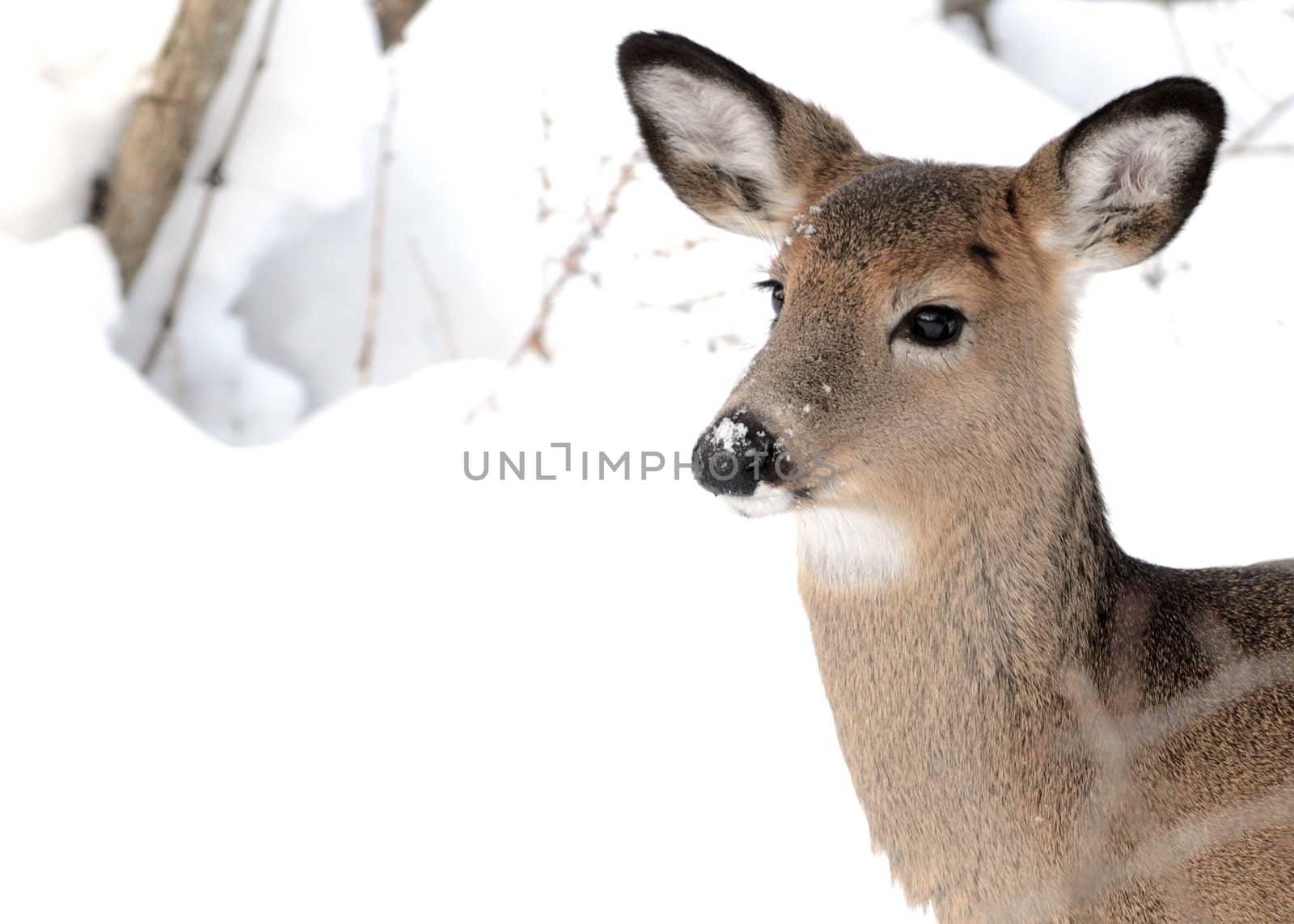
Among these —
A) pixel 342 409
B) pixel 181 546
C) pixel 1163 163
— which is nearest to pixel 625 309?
pixel 342 409

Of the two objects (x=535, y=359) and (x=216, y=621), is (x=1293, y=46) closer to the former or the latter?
(x=535, y=359)

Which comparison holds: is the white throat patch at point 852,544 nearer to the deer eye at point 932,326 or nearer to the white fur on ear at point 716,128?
the deer eye at point 932,326

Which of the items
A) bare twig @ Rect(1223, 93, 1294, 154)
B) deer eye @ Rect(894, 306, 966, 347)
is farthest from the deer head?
bare twig @ Rect(1223, 93, 1294, 154)

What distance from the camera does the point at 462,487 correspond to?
3.76 metres

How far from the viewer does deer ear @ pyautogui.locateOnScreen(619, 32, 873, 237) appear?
7.84 feet

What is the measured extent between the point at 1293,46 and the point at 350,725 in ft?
12.4

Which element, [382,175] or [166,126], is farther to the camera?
[382,175]

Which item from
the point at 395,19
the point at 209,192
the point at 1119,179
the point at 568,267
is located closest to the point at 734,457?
the point at 1119,179

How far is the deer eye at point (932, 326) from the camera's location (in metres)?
2.08

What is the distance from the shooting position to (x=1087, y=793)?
2.09m

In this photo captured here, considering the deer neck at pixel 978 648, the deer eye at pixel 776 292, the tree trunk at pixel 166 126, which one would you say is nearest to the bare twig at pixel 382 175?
the tree trunk at pixel 166 126

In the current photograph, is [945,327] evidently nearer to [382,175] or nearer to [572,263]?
[572,263]

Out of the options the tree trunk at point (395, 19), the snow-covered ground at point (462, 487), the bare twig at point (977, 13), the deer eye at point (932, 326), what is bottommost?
the snow-covered ground at point (462, 487)

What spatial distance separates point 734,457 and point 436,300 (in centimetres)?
Answer: 298
